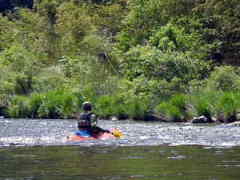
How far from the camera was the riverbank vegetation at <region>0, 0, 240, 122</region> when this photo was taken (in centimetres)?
3925

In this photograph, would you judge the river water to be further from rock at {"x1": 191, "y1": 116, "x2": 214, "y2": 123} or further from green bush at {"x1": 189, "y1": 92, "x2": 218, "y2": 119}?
green bush at {"x1": 189, "y1": 92, "x2": 218, "y2": 119}

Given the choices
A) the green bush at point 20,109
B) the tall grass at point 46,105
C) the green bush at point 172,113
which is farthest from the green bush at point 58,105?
the green bush at point 172,113

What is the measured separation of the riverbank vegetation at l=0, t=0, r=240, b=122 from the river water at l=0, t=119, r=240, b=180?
1085 centimetres

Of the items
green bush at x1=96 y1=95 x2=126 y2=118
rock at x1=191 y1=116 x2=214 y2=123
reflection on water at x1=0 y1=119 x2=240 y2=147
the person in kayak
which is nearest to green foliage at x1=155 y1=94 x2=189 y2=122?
rock at x1=191 y1=116 x2=214 y2=123

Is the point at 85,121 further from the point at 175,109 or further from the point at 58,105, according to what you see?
the point at 58,105

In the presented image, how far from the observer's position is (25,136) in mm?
26047

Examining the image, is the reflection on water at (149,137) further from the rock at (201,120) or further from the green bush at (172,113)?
the green bush at (172,113)

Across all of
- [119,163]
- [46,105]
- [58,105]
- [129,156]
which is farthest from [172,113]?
[119,163]

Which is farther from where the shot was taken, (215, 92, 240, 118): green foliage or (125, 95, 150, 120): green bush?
(125, 95, 150, 120): green bush

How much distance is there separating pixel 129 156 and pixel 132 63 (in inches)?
1083

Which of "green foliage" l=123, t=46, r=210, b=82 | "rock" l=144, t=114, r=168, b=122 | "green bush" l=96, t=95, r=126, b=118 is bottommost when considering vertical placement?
"rock" l=144, t=114, r=168, b=122

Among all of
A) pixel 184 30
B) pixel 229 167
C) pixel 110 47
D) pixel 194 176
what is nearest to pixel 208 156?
pixel 229 167

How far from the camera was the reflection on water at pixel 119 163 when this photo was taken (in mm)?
14758

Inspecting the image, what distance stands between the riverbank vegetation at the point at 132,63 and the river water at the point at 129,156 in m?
10.8
